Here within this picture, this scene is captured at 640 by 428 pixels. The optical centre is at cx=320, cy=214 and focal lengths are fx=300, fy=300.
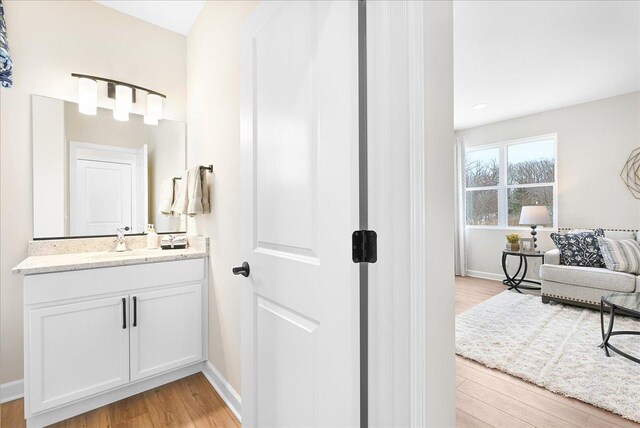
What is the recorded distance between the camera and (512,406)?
181 cm

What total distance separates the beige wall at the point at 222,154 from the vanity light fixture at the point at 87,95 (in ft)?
2.25

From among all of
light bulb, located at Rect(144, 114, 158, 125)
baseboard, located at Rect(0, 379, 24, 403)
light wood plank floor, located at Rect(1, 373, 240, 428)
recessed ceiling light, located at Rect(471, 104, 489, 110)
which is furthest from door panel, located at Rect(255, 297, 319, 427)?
recessed ceiling light, located at Rect(471, 104, 489, 110)

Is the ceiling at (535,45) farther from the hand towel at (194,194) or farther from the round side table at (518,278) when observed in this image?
the round side table at (518,278)

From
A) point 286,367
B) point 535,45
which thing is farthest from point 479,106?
point 286,367

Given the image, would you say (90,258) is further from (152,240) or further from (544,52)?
(544,52)

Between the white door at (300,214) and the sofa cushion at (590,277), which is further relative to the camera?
the sofa cushion at (590,277)

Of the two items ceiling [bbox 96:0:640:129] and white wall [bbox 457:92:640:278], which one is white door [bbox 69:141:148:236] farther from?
white wall [bbox 457:92:640:278]

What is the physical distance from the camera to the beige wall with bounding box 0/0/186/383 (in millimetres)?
1890

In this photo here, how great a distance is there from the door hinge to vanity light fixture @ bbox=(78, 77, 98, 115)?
229 cm

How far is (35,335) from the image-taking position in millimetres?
1547

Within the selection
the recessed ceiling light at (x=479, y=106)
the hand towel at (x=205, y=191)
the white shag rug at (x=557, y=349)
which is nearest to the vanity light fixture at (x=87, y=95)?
the hand towel at (x=205, y=191)

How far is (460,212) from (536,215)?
1259 mm

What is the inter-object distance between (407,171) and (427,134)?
0.33ft

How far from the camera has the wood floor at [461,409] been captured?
1658 mm
